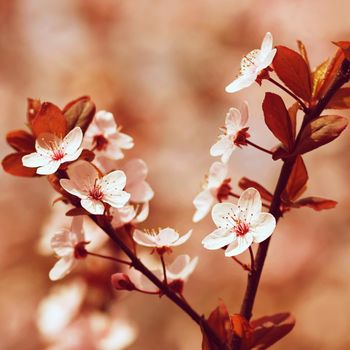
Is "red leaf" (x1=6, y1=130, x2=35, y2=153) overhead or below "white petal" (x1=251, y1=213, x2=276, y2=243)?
below

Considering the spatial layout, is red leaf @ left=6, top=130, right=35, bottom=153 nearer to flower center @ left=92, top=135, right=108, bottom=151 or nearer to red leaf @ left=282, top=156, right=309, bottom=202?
flower center @ left=92, top=135, right=108, bottom=151

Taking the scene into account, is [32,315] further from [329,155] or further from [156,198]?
[329,155]

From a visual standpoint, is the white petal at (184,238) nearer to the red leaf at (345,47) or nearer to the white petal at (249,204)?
the white petal at (249,204)

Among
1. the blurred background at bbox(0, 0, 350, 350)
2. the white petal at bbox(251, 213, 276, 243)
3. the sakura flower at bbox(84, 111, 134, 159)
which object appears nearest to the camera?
the white petal at bbox(251, 213, 276, 243)

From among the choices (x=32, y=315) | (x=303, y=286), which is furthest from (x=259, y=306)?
(x=32, y=315)

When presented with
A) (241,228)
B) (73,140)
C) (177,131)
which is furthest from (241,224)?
(177,131)

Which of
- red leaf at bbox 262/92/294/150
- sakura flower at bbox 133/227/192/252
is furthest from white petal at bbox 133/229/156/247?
red leaf at bbox 262/92/294/150

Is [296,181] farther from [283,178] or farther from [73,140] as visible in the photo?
[73,140]
